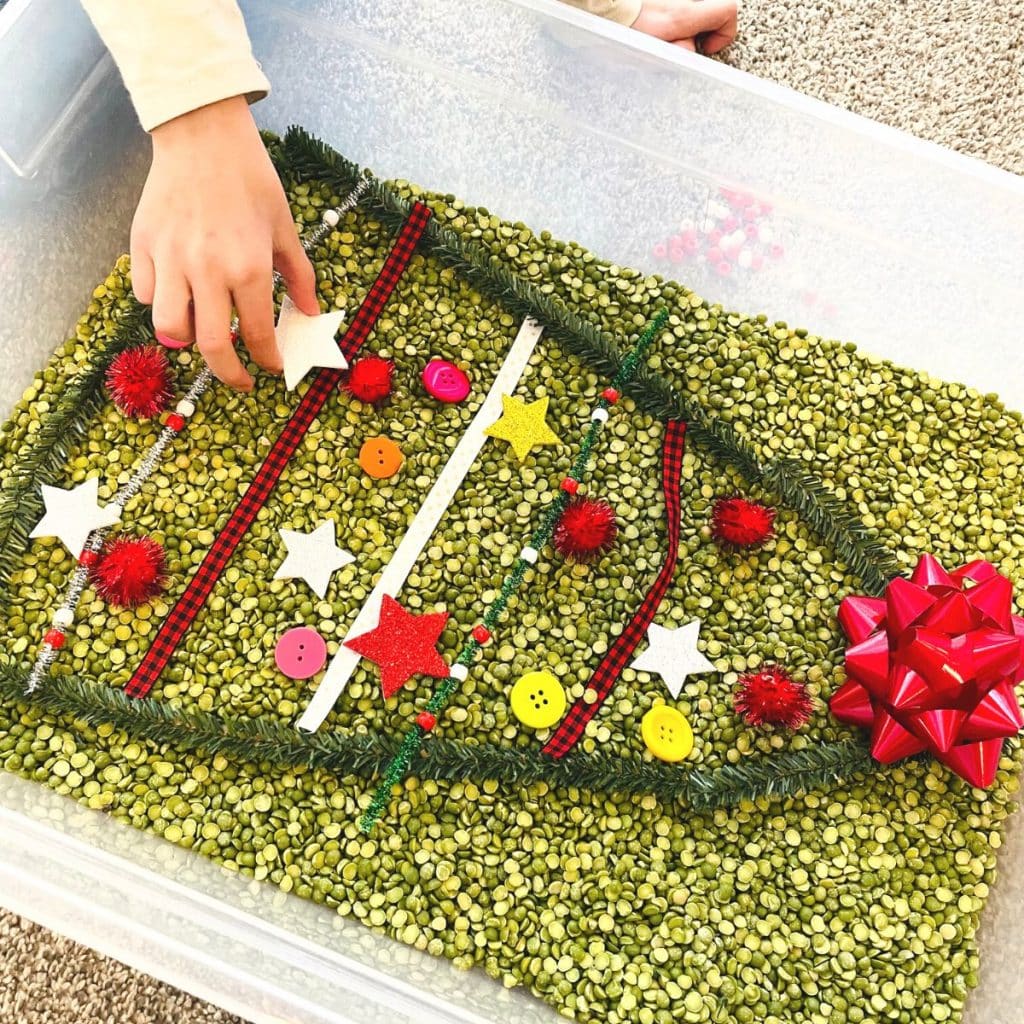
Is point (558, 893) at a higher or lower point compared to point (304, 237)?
lower

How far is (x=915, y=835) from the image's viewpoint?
904mm

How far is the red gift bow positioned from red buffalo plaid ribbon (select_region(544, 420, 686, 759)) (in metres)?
0.18

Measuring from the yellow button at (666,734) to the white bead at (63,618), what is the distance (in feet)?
1.73

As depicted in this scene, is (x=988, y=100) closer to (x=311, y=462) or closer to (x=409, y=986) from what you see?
(x=311, y=462)

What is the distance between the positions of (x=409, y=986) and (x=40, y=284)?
0.76 metres

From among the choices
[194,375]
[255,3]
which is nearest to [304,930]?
[194,375]

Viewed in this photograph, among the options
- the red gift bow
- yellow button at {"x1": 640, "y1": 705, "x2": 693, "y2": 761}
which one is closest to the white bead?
yellow button at {"x1": 640, "y1": 705, "x2": 693, "y2": 761}

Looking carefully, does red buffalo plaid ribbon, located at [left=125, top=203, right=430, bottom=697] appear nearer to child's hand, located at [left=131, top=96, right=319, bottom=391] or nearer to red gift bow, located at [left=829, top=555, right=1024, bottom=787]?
child's hand, located at [left=131, top=96, right=319, bottom=391]

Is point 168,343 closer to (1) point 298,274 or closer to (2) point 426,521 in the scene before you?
(1) point 298,274

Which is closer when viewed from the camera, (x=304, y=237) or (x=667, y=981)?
(x=667, y=981)

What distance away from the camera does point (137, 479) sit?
955 mm

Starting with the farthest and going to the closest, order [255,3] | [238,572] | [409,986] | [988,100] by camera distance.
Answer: [988,100] → [255,3] → [238,572] → [409,986]

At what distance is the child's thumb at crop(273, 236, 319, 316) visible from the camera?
88cm

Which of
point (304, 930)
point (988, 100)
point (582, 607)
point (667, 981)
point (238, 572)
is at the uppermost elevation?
point (988, 100)
